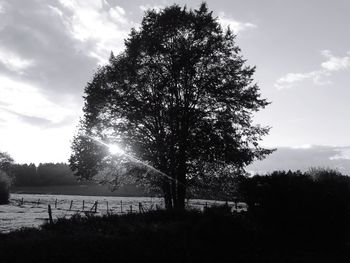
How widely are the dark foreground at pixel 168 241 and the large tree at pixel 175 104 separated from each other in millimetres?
9218

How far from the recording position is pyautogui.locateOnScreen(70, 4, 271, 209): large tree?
88.8 ft

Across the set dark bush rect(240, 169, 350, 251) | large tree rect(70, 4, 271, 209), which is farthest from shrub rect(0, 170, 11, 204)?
dark bush rect(240, 169, 350, 251)

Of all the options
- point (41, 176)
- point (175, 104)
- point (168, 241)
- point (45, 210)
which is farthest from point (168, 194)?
point (41, 176)

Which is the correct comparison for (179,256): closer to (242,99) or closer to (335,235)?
(335,235)

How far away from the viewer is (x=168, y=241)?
518 inches

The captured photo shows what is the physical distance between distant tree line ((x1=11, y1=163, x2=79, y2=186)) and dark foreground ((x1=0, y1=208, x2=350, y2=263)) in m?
154

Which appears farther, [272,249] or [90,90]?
[90,90]

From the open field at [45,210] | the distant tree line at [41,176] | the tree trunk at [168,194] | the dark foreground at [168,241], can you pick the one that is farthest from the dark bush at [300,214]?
the distant tree line at [41,176]

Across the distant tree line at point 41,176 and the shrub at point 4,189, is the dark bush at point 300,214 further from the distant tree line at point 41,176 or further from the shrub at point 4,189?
the distant tree line at point 41,176

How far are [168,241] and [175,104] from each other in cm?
1628

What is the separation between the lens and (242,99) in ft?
90.3

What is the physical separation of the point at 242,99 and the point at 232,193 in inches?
280

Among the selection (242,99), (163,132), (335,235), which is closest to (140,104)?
(163,132)

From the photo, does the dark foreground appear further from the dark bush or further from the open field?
the open field
